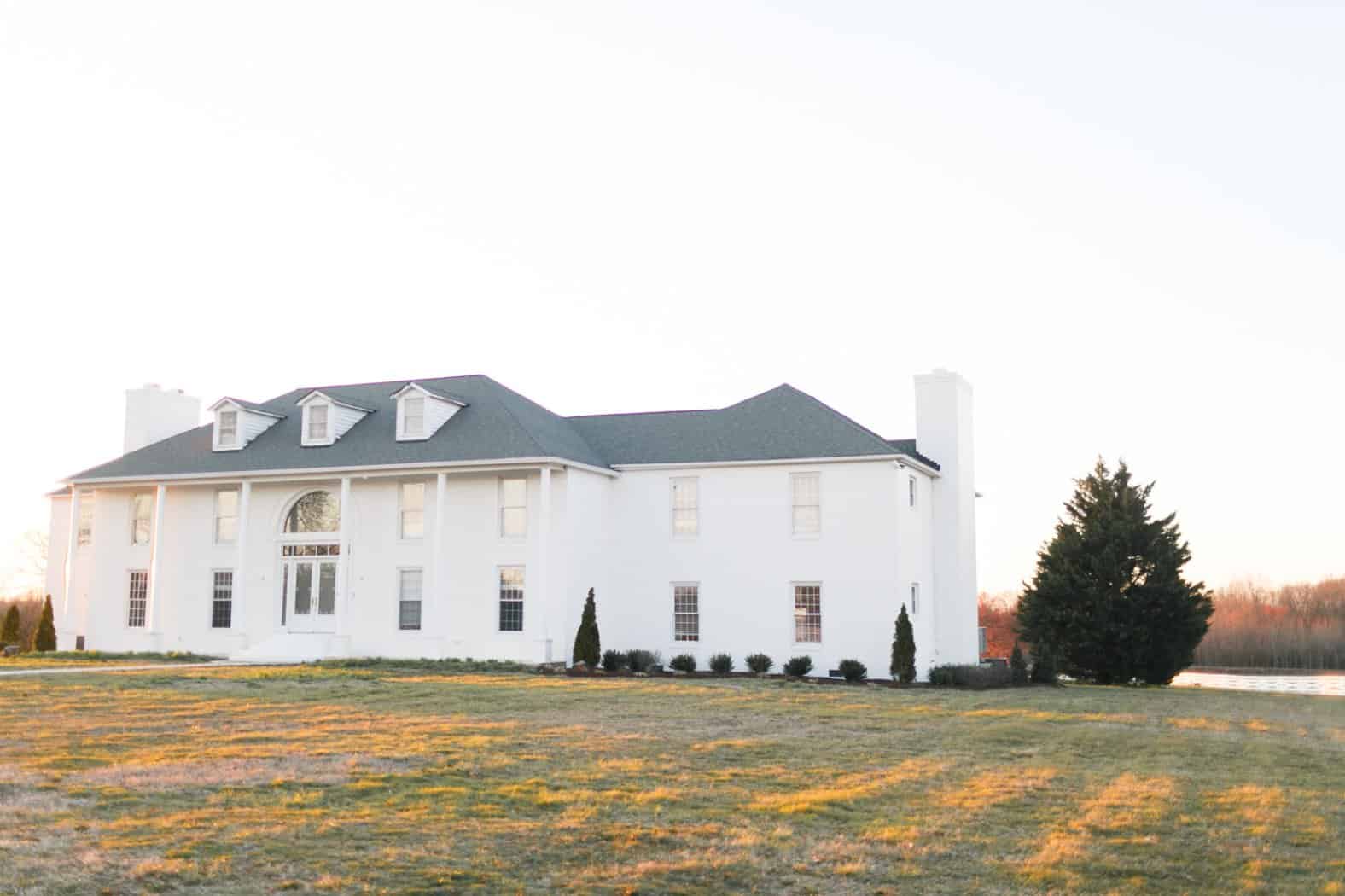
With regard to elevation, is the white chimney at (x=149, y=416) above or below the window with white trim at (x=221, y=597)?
above

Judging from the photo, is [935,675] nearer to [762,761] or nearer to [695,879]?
[762,761]

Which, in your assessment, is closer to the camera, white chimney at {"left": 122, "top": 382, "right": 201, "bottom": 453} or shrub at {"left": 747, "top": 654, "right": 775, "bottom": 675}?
shrub at {"left": 747, "top": 654, "right": 775, "bottom": 675}

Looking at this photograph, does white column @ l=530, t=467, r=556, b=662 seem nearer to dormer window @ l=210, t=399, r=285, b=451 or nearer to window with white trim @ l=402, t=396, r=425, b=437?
window with white trim @ l=402, t=396, r=425, b=437

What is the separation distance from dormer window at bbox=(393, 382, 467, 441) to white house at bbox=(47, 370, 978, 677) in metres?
0.08

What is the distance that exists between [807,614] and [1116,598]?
855 cm

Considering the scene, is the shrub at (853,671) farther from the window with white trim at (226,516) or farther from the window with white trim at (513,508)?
the window with white trim at (226,516)

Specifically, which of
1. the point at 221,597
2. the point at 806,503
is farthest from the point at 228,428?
the point at 806,503

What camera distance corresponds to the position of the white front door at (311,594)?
3456 centimetres

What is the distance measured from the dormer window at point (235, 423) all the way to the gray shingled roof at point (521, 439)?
22 cm

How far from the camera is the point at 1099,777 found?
43.6ft

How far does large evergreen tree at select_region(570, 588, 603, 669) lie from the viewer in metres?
30.7

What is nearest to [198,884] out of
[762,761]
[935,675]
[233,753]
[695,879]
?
[695,879]

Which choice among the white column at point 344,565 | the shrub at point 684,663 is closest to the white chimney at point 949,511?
the shrub at point 684,663

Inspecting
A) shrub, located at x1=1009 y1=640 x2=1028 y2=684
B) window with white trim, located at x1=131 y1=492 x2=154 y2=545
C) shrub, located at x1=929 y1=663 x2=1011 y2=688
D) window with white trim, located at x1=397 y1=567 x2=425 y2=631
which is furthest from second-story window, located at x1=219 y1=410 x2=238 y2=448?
shrub, located at x1=1009 y1=640 x2=1028 y2=684
